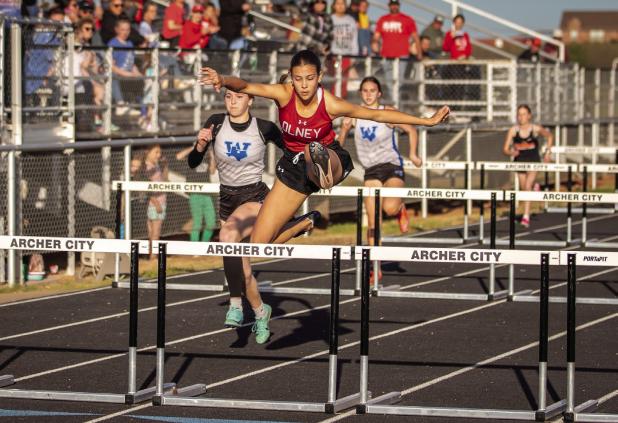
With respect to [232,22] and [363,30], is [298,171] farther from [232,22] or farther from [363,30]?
[363,30]

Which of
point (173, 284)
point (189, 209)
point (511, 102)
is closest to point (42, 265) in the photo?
point (173, 284)

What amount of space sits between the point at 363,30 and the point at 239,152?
14.2m

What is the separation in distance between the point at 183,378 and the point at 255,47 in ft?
44.8

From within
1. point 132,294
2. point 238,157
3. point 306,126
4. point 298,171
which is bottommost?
point 132,294

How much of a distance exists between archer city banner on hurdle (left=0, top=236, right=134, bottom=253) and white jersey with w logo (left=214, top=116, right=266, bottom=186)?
9.68 feet

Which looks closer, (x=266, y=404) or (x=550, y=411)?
(x=550, y=411)

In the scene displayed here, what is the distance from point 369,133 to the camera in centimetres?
1648

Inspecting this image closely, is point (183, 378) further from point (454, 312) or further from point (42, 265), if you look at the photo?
point (42, 265)

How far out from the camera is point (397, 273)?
1717 centimetres

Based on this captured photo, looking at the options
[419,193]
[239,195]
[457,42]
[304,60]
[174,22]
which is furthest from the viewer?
[457,42]

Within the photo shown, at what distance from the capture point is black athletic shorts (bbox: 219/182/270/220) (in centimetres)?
1244

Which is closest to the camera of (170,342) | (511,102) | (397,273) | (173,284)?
(170,342)

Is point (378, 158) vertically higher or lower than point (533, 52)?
lower

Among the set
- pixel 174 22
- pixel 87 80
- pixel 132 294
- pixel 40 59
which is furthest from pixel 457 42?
pixel 132 294
